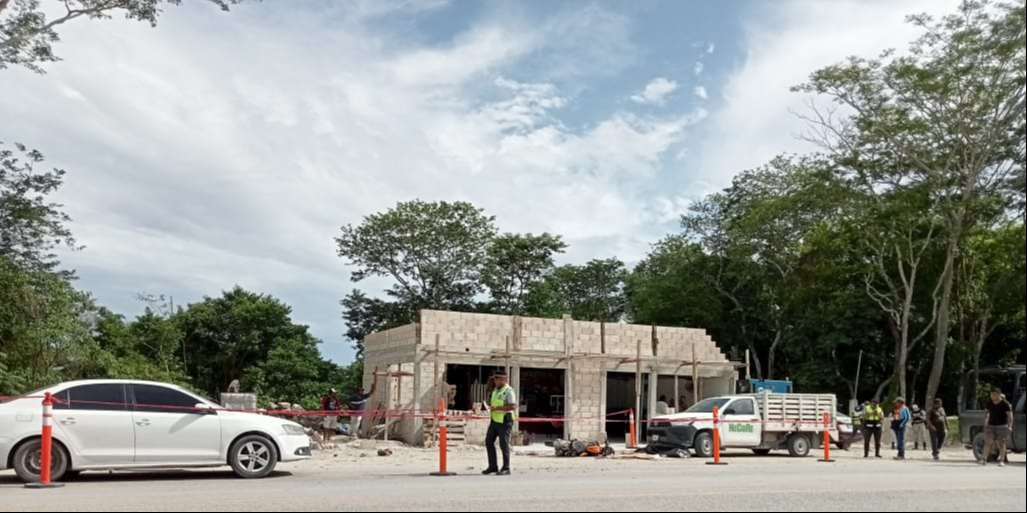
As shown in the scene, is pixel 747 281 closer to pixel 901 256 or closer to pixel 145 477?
pixel 901 256

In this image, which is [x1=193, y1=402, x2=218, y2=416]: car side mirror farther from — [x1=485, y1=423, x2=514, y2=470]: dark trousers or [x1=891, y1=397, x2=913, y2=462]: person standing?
[x1=891, y1=397, x2=913, y2=462]: person standing

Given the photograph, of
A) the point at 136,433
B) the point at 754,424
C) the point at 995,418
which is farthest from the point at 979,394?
the point at 136,433

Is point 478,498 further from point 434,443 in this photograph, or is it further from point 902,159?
point 902,159

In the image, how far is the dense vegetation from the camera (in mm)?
29438

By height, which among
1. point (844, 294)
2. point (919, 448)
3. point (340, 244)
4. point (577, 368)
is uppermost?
point (340, 244)

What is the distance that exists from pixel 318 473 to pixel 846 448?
58.0 feet

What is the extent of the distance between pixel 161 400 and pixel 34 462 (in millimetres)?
1933

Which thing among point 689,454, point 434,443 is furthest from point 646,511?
point 434,443

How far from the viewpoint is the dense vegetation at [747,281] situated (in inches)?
1159

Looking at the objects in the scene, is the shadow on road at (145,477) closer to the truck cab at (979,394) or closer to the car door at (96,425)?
the car door at (96,425)

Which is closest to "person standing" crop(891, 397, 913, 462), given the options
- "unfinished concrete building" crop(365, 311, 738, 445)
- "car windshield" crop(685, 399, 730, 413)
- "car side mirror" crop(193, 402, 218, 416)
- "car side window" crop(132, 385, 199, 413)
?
"car windshield" crop(685, 399, 730, 413)

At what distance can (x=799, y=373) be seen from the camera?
44906 mm

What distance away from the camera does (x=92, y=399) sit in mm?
14500

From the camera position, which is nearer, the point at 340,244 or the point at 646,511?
the point at 646,511
